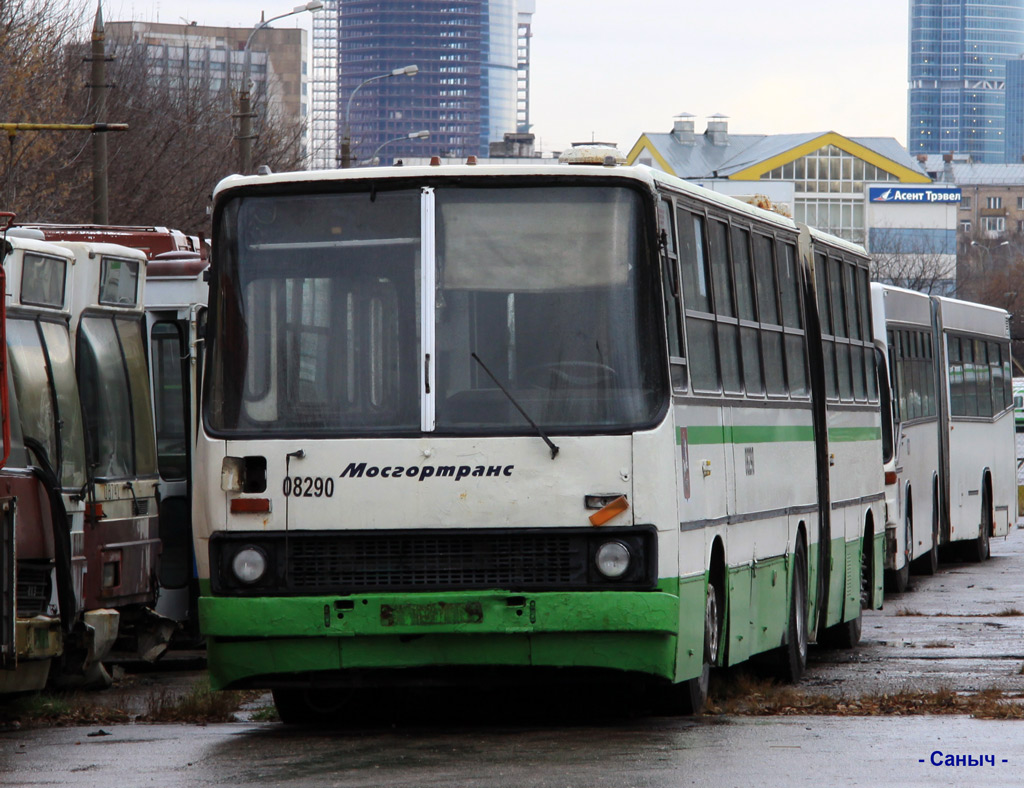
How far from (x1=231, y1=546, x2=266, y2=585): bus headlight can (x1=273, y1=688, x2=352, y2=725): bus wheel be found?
134cm

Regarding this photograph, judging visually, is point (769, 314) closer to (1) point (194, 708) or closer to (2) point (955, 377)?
(1) point (194, 708)

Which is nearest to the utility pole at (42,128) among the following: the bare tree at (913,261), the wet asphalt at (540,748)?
the wet asphalt at (540,748)

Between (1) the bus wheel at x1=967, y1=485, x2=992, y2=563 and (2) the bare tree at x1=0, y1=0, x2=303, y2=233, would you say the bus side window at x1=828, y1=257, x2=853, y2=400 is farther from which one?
(2) the bare tree at x1=0, y1=0, x2=303, y2=233

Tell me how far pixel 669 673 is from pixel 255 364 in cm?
244

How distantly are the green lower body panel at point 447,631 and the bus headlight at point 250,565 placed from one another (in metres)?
0.11

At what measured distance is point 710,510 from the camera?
34.2ft

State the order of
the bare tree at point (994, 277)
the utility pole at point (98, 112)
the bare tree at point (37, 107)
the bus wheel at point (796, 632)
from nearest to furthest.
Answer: the bus wheel at point (796, 632) → the utility pole at point (98, 112) → the bare tree at point (37, 107) → the bare tree at point (994, 277)

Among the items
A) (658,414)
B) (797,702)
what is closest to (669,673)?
(658,414)

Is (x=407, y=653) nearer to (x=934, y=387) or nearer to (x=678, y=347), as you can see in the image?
(x=678, y=347)

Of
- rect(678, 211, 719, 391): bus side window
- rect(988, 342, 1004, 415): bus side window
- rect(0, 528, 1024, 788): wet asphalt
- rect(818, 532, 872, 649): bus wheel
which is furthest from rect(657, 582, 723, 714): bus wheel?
rect(988, 342, 1004, 415): bus side window

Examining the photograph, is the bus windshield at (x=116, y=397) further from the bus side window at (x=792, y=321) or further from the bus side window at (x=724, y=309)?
the bus side window at (x=792, y=321)

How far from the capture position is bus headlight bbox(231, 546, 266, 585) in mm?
9492

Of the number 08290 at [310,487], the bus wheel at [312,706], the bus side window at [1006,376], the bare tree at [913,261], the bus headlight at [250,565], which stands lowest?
the bus wheel at [312,706]

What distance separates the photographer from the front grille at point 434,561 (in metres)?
9.40
